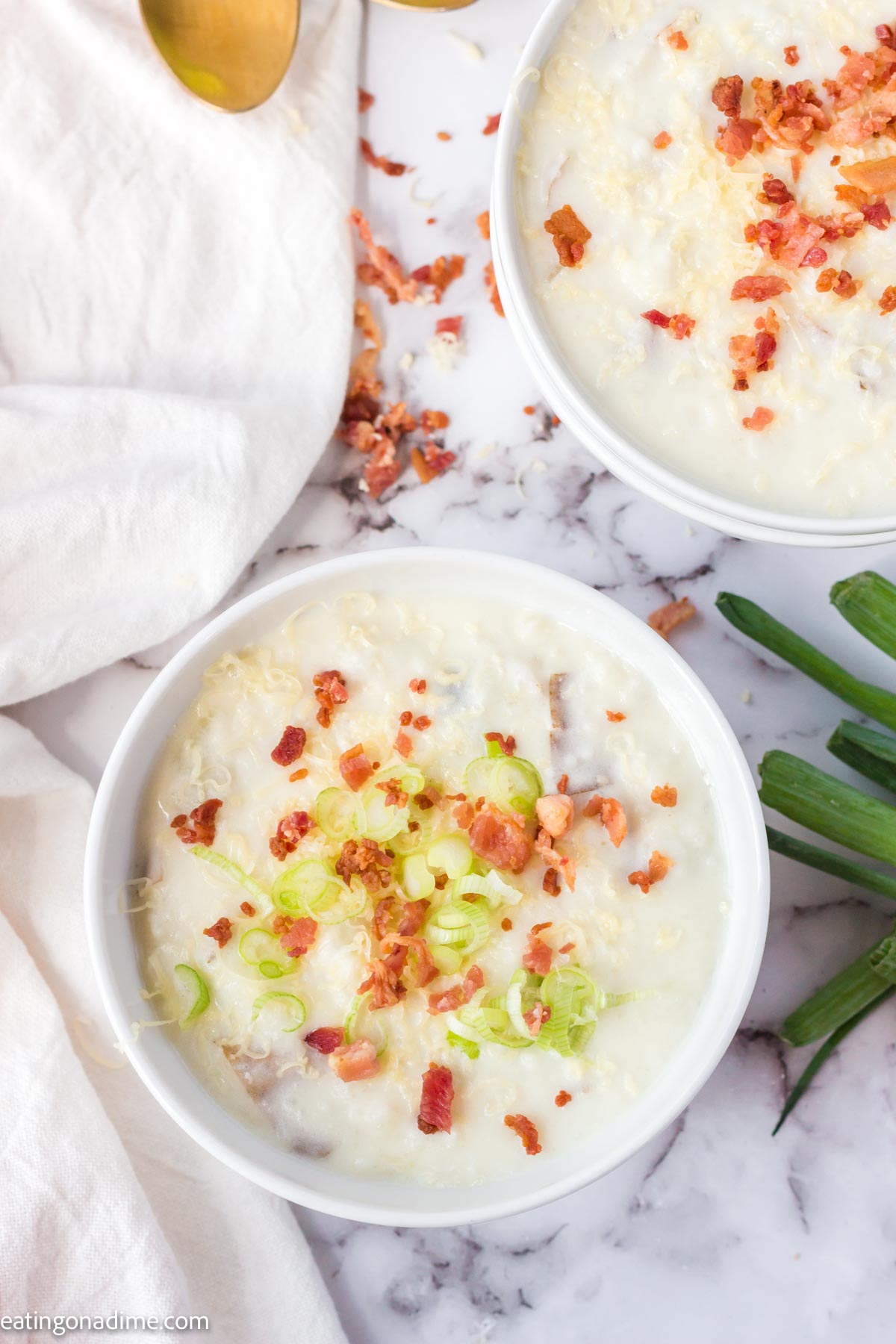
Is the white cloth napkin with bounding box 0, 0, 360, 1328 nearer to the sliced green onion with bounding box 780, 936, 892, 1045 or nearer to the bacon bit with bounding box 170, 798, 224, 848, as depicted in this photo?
the bacon bit with bounding box 170, 798, 224, 848

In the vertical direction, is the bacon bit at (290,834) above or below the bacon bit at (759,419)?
below

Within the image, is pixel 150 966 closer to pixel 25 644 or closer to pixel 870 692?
pixel 25 644

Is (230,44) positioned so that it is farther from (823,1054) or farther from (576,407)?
(823,1054)

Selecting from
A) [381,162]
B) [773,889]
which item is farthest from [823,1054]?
[381,162]

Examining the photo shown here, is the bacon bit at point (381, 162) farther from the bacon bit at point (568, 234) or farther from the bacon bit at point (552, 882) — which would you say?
the bacon bit at point (552, 882)

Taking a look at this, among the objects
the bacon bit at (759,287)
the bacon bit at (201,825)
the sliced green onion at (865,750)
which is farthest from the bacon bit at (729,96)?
the bacon bit at (201,825)
